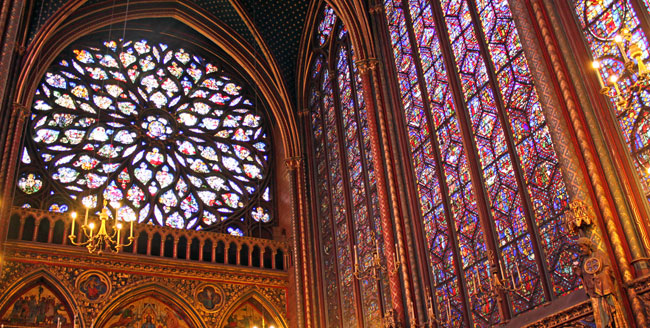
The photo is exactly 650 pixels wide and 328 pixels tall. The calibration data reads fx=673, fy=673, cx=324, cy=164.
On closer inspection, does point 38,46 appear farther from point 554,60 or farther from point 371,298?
point 554,60

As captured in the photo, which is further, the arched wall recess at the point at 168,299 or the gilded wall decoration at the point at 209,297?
the gilded wall decoration at the point at 209,297

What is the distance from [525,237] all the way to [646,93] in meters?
2.69

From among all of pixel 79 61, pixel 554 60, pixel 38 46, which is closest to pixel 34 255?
pixel 38 46

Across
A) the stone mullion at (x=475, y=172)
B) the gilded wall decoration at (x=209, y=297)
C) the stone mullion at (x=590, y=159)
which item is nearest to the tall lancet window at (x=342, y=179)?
the gilded wall decoration at (x=209, y=297)

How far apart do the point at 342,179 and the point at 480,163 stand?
5057 millimetres

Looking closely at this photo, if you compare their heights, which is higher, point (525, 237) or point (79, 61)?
point (79, 61)

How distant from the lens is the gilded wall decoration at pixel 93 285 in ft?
47.3

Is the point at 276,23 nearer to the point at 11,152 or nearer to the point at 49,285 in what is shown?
the point at 11,152

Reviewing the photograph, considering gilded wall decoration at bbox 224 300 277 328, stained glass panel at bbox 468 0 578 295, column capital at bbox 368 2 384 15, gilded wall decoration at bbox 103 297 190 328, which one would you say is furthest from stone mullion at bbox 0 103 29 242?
stained glass panel at bbox 468 0 578 295

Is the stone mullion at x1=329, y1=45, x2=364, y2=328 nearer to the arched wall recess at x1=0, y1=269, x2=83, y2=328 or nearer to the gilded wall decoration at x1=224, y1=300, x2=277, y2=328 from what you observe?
the gilded wall decoration at x1=224, y1=300, x2=277, y2=328

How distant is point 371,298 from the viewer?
13.9 m

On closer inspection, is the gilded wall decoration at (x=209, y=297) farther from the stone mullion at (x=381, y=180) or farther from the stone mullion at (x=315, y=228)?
the stone mullion at (x=381, y=180)

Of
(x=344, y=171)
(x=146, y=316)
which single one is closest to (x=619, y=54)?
(x=344, y=171)

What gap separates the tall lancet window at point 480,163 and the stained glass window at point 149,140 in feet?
20.2
